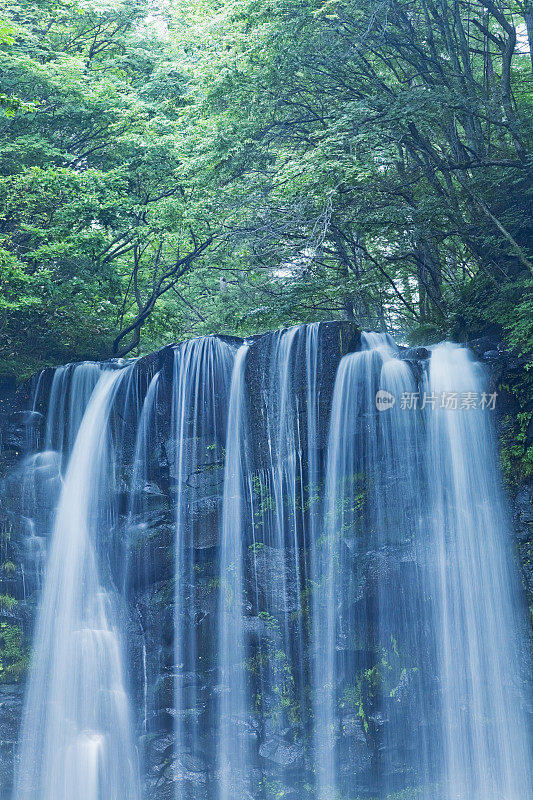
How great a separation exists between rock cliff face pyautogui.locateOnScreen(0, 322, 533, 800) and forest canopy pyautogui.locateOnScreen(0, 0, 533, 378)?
2.47 m

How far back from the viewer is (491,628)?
9.02 m

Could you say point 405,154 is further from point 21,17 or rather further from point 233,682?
point 233,682

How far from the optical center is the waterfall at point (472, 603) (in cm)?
879

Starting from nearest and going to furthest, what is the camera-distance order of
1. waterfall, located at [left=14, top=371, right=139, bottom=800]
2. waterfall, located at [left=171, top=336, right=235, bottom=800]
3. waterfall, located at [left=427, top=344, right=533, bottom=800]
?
waterfall, located at [left=427, top=344, right=533, bottom=800] < waterfall, located at [left=14, top=371, right=139, bottom=800] < waterfall, located at [left=171, top=336, right=235, bottom=800]

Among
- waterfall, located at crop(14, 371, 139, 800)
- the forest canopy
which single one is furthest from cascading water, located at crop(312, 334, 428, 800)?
waterfall, located at crop(14, 371, 139, 800)

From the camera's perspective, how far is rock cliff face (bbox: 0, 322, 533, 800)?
9609mm

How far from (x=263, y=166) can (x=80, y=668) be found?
9.61 metres

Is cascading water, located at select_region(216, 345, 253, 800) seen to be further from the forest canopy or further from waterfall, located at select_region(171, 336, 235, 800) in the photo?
the forest canopy

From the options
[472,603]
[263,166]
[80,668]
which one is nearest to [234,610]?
[80,668]

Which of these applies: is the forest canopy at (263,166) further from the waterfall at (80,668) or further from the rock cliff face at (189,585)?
the waterfall at (80,668)

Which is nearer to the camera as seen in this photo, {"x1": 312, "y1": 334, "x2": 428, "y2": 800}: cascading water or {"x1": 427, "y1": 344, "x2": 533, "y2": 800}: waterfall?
{"x1": 427, "y1": 344, "x2": 533, "y2": 800}: waterfall

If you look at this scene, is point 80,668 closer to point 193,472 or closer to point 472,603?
point 193,472

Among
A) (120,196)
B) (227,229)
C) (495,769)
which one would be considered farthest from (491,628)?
(120,196)

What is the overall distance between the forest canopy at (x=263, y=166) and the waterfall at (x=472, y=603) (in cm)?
148
